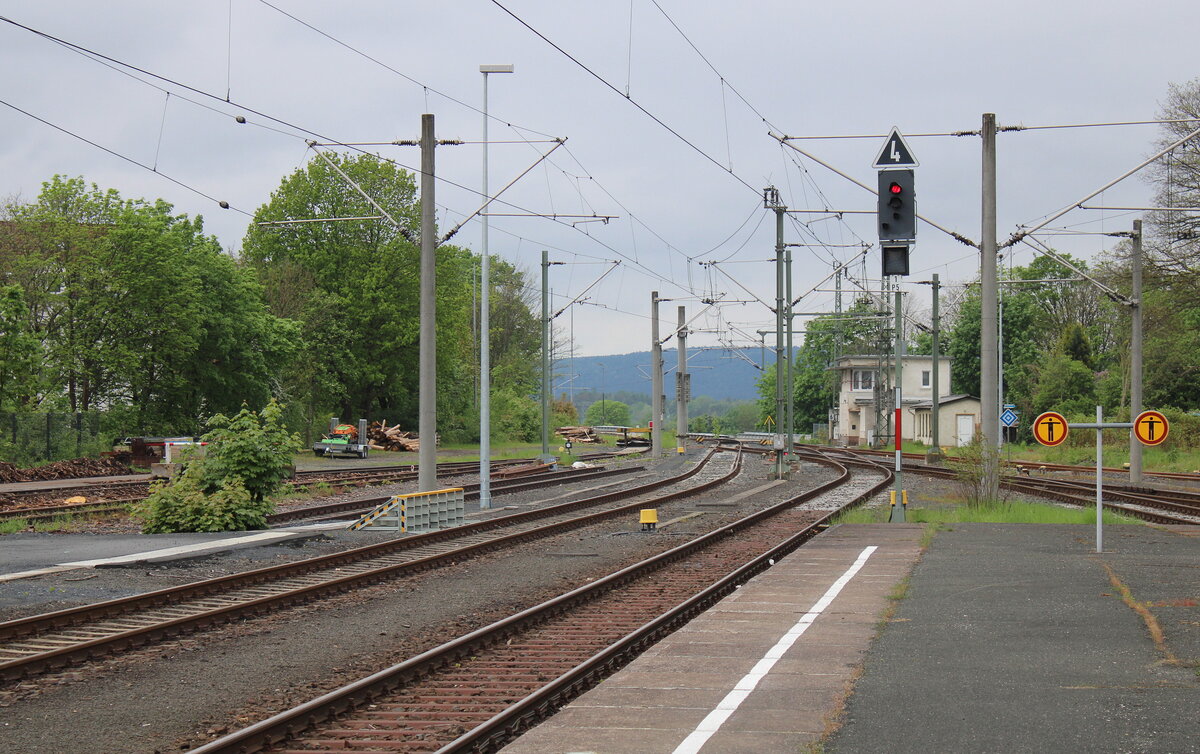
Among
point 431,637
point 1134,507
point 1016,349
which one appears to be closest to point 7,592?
point 431,637

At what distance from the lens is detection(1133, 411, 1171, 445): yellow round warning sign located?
56.5ft

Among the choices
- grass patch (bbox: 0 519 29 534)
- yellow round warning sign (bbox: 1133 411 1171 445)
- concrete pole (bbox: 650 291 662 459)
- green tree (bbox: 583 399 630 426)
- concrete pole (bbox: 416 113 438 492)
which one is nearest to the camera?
yellow round warning sign (bbox: 1133 411 1171 445)

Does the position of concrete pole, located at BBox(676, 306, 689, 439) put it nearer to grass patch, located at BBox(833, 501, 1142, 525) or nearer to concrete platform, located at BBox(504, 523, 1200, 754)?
grass patch, located at BBox(833, 501, 1142, 525)

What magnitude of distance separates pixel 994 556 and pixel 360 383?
181 feet

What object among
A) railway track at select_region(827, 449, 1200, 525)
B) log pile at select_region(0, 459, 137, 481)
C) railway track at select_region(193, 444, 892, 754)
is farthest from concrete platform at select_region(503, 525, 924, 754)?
log pile at select_region(0, 459, 137, 481)

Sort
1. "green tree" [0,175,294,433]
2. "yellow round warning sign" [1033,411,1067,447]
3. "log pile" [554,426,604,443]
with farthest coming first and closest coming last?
"log pile" [554,426,604,443] < "green tree" [0,175,294,433] < "yellow round warning sign" [1033,411,1067,447]

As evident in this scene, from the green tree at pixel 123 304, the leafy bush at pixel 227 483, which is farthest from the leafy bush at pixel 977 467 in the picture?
the green tree at pixel 123 304

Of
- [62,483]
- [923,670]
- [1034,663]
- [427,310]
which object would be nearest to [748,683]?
[923,670]

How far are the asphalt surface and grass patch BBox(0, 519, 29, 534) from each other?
54.6 feet

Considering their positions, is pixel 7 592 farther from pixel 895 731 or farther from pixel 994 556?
pixel 994 556

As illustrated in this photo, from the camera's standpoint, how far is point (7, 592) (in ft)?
48.1

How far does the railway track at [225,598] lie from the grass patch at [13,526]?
7814 mm

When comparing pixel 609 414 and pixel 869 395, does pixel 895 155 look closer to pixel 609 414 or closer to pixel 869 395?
pixel 869 395

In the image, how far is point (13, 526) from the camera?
23.0m
